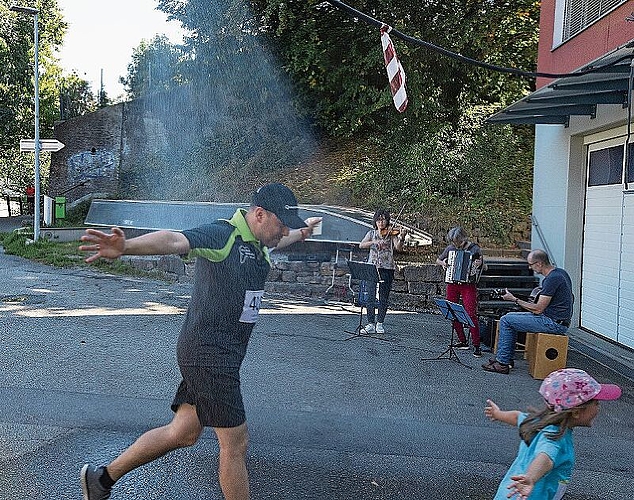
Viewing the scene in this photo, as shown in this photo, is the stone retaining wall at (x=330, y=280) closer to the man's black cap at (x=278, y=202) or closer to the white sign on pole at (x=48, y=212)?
the man's black cap at (x=278, y=202)

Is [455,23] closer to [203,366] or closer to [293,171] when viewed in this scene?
[293,171]

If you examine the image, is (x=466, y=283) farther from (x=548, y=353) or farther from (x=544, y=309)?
(x=548, y=353)

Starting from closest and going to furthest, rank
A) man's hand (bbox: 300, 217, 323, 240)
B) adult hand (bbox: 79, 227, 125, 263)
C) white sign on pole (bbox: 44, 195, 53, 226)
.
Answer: adult hand (bbox: 79, 227, 125, 263)
man's hand (bbox: 300, 217, 323, 240)
white sign on pole (bbox: 44, 195, 53, 226)

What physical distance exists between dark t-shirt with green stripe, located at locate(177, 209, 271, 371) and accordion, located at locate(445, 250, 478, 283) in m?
6.16

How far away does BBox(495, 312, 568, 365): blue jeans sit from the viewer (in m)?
8.15

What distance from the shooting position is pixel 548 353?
8102mm

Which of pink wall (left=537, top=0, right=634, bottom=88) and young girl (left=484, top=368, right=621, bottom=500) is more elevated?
pink wall (left=537, top=0, right=634, bottom=88)

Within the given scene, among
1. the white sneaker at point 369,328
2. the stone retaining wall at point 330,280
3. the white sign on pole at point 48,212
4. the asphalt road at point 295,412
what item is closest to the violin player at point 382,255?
the white sneaker at point 369,328

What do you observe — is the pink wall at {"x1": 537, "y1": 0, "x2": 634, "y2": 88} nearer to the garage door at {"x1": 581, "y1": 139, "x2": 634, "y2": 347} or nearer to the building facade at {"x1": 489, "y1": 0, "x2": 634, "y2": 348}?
the building facade at {"x1": 489, "y1": 0, "x2": 634, "y2": 348}

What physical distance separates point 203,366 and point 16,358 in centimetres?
523

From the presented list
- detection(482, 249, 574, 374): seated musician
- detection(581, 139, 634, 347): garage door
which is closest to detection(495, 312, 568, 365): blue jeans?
detection(482, 249, 574, 374): seated musician

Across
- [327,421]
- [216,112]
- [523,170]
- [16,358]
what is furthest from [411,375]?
[216,112]

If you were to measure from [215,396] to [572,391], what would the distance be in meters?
1.69

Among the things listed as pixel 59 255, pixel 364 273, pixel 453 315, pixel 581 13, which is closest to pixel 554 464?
pixel 453 315
